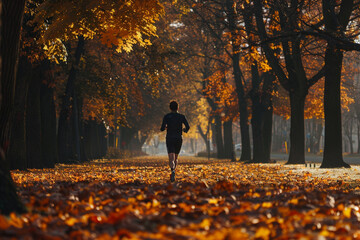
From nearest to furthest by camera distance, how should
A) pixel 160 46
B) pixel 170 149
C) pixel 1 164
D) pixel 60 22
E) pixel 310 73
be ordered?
1. pixel 1 164
2. pixel 170 149
3. pixel 60 22
4. pixel 160 46
5. pixel 310 73

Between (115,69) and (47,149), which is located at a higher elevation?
(115,69)

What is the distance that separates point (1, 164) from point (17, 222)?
114 cm

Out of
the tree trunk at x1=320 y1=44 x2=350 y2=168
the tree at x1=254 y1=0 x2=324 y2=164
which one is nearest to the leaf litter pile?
the tree trunk at x1=320 y1=44 x2=350 y2=168

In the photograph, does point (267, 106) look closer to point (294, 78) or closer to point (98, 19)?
point (294, 78)

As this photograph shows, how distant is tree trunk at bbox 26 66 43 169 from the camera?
797 inches

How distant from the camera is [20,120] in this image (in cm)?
1786

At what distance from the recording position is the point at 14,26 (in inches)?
307

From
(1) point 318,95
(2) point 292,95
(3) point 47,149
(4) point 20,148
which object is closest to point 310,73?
(1) point 318,95

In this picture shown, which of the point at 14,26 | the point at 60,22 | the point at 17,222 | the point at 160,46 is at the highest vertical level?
the point at 160,46

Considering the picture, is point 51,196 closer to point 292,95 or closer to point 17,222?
point 17,222

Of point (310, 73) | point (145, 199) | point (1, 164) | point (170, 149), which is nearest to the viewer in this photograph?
point (1, 164)

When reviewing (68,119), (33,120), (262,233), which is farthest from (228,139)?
(262,233)

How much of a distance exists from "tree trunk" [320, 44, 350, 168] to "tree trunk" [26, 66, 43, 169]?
36.5ft

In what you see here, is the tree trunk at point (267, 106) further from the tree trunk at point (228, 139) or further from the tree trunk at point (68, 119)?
the tree trunk at point (228, 139)
